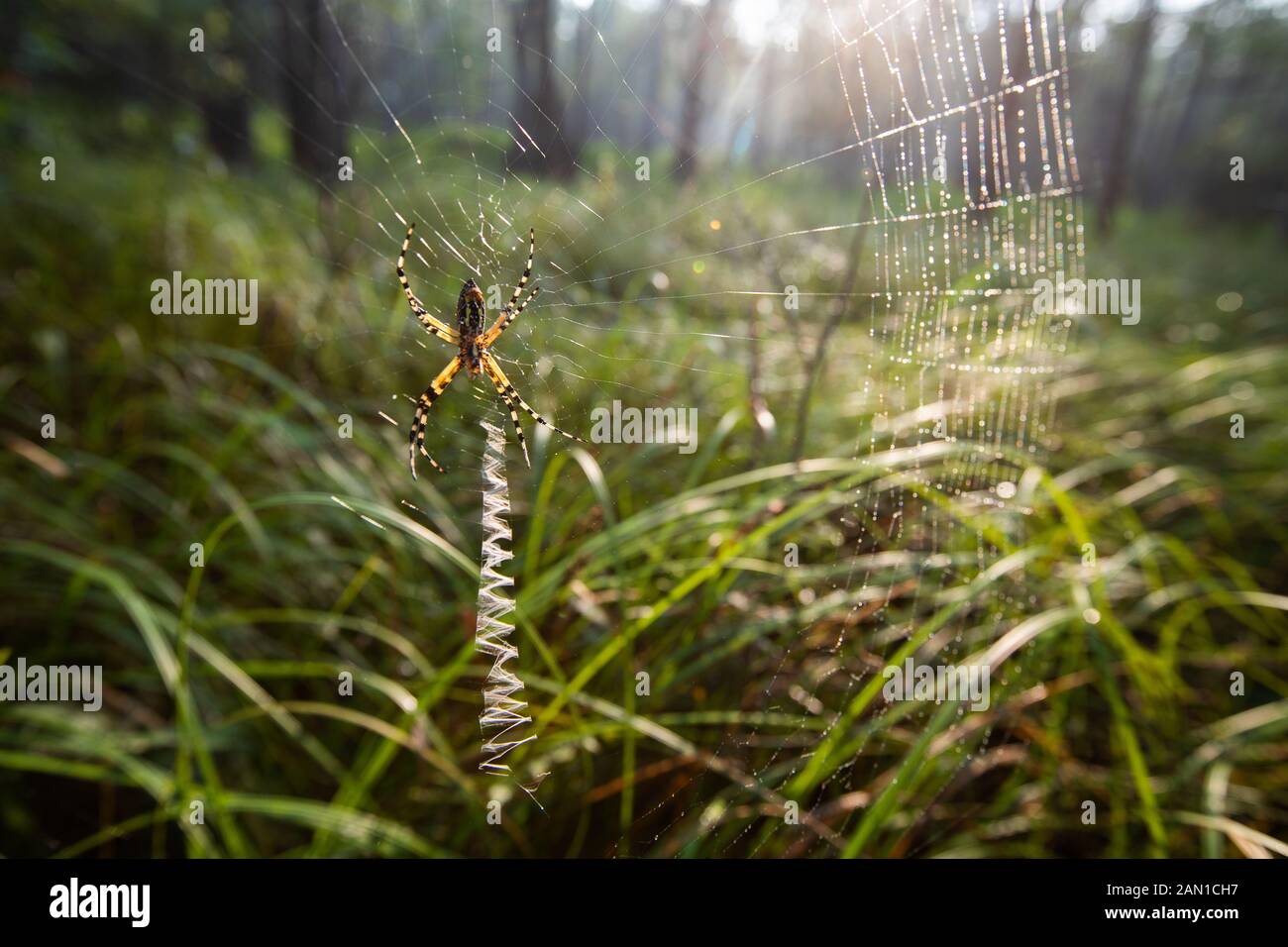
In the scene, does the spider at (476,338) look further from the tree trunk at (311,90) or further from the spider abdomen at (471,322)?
the tree trunk at (311,90)

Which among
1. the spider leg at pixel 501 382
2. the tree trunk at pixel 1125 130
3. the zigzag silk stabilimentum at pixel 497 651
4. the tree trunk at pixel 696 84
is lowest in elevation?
the zigzag silk stabilimentum at pixel 497 651

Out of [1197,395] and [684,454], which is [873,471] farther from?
[1197,395]

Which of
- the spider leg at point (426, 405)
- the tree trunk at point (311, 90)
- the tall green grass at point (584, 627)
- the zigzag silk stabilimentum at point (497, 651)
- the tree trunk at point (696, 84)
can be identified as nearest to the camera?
the zigzag silk stabilimentum at point (497, 651)

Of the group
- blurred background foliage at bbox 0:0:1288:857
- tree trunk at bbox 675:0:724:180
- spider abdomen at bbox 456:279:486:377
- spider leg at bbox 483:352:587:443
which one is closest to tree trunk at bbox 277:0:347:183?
tree trunk at bbox 675:0:724:180

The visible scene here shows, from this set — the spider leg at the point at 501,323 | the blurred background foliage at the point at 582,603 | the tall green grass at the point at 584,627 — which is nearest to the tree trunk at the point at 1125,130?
the blurred background foliage at the point at 582,603

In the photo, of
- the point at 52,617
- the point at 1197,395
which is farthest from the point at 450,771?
the point at 1197,395

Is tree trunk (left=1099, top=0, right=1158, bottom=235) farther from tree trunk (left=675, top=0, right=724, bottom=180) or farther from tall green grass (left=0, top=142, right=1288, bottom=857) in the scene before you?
tall green grass (left=0, top=142, right=1288, bottom=857)

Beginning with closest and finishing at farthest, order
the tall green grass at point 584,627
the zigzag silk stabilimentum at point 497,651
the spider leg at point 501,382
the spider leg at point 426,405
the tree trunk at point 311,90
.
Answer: the zigzag silk stabilimentum at point 497,651
the tall green grass at point 584,627
the spider leg at point 501,382
the spider leg at point 426,405
the tree trunk at point 311,90

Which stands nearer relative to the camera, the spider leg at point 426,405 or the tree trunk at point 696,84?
the tree trunk at point 696,84
